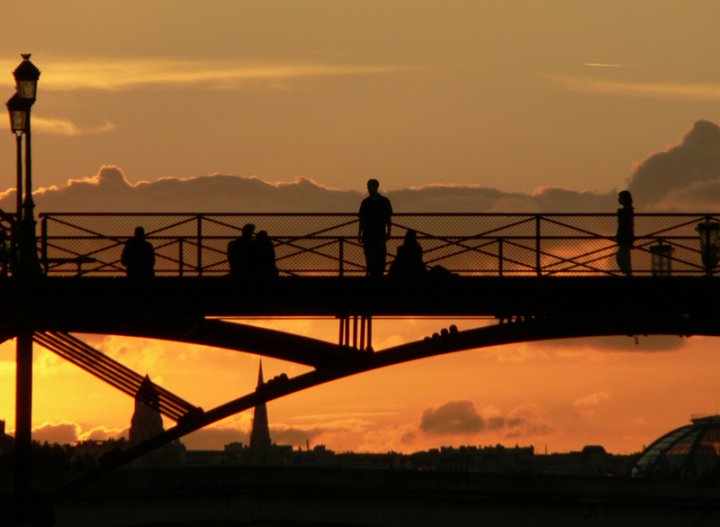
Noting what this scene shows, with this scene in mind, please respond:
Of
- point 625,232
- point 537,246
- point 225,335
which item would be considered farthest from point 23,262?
point 625,232

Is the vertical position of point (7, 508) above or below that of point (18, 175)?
below

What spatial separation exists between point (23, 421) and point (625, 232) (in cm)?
1129

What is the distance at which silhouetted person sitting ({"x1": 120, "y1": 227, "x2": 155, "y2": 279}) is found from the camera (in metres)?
41.7

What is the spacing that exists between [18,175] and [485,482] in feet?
140

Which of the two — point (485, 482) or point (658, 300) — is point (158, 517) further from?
point (658, 300)

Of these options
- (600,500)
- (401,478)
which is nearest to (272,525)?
(401,478)

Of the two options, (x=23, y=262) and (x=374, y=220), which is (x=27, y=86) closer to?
(x=23, y=262)

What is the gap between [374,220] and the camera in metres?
41.2

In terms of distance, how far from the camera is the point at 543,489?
83000 mm

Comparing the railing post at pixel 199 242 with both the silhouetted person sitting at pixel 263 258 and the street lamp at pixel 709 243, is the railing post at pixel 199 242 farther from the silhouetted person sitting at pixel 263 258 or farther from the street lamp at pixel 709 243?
the street lamp at pixel 709 243

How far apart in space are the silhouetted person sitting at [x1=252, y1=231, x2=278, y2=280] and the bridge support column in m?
4.30

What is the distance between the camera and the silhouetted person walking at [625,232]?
41.9 m

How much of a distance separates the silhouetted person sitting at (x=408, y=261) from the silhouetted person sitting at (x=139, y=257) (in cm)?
433

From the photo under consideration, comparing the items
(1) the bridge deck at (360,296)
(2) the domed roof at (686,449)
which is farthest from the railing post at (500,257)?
(2) the domed roof at (686,449)
